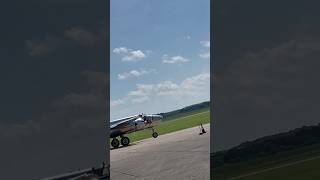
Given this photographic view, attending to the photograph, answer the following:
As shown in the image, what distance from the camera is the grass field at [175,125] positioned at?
56.9ft

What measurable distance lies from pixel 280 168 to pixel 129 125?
7.83m

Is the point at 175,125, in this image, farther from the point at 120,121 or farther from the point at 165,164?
the point at 165,164

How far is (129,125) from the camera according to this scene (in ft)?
55.5

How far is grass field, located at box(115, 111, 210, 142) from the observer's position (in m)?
17.3

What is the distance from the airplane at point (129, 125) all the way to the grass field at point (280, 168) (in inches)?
227

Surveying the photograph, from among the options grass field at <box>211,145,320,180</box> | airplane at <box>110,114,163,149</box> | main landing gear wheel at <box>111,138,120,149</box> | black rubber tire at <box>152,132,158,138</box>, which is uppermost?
airplane at <box>110,114,163,149</box>

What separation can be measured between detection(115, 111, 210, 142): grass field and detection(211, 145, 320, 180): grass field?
6512 millimetres
